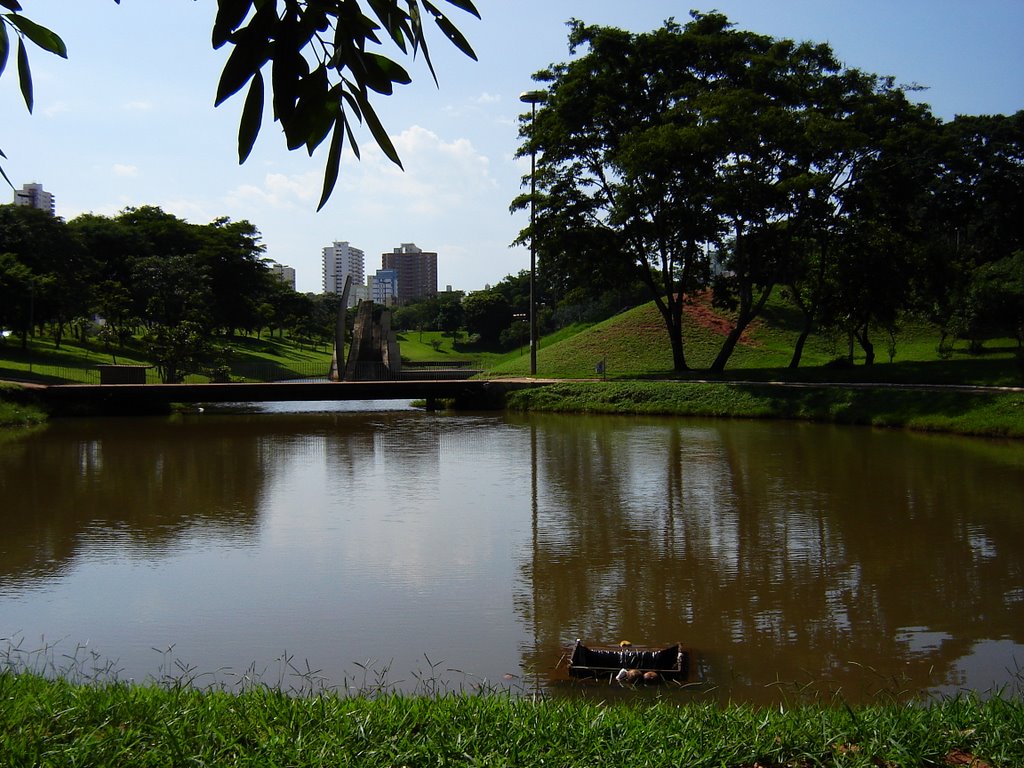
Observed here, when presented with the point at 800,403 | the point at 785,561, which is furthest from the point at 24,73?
the point at 800,403

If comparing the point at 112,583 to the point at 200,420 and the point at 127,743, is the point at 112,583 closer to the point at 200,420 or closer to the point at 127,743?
the point at 127,743

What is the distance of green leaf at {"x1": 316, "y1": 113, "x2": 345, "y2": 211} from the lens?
2219 millimetres

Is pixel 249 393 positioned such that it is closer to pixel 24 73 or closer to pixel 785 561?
pixel 785 561

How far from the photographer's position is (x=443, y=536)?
10438mm

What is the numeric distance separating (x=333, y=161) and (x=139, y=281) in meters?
49.8

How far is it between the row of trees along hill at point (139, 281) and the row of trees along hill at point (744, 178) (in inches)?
640

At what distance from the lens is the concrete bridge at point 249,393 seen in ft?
89.7

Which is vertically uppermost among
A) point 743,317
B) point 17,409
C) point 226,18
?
point 743,317

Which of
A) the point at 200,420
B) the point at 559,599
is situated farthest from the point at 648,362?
the point at 559,599

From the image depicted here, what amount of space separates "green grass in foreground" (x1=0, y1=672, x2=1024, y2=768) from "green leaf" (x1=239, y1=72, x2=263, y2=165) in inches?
88.6

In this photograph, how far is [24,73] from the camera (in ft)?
8.32

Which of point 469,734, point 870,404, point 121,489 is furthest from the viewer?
point 870,404

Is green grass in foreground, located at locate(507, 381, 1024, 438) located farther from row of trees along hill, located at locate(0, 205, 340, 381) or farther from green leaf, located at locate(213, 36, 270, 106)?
green leaf, located at locate(213, 36, 270, 106)

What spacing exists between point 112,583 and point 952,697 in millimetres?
6805
